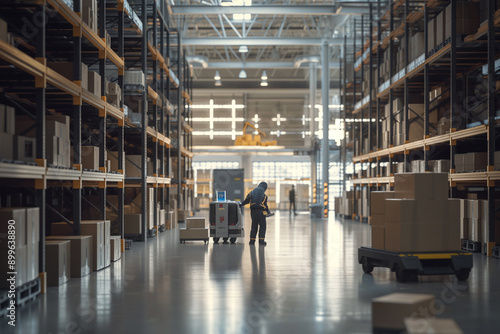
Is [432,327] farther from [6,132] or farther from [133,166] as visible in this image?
[133,166]

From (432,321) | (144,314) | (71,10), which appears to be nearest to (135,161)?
(71,10)

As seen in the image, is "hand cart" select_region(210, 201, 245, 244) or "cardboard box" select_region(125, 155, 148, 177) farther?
"cardboard box" select_region(125, 155, 148, 177)

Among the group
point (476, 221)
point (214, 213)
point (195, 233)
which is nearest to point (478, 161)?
point (476, 221)

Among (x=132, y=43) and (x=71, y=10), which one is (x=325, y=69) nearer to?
(x=132, y=43)

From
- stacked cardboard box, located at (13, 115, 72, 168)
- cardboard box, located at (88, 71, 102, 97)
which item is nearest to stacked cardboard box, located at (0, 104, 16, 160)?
stacked cardboard box, located at (13, 115, 72, 168)

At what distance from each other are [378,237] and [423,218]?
83 centimetres

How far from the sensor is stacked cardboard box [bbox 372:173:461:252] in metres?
8.97

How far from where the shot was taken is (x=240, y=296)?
757cm

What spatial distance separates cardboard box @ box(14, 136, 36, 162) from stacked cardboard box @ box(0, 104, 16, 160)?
0.26 feet

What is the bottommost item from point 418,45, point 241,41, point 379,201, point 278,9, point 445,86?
point 379,201

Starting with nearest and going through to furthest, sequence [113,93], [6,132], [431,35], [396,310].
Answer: [396,310] < [6,132] < [113,93] < [431,35]

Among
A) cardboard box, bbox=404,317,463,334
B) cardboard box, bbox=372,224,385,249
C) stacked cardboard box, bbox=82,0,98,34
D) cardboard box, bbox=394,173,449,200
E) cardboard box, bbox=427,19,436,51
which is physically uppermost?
cardboard box, bbox=427,19,436,51

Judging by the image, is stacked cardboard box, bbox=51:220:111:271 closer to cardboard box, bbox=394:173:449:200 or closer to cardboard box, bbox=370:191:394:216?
cardboard box, bbox=370:191:394:216

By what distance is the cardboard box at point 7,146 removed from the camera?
23.1 feet
